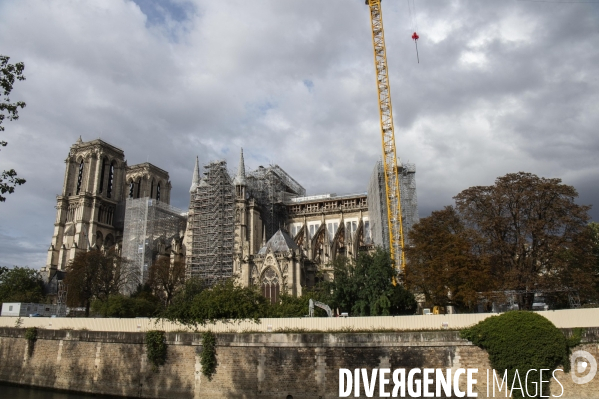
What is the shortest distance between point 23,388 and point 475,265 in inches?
1171

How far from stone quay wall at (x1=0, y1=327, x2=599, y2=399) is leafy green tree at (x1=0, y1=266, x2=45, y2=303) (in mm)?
27617

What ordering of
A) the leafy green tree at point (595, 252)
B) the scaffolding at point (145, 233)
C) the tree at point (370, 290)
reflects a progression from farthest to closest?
1. the scaffolding at point (145, 233)
2. the tree at point (370, 290)
3. the leafy green tree at point (595, 252)

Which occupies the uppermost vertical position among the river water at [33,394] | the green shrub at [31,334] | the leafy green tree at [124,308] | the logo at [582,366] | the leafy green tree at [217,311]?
the leafy green tree at [124,308]

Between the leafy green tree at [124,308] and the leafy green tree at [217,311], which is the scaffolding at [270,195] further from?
the leafy green tree at [217,311]

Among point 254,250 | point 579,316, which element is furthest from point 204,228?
point 579,316

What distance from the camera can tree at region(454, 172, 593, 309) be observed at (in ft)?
98.5

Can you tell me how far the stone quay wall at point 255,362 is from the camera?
22594 mm

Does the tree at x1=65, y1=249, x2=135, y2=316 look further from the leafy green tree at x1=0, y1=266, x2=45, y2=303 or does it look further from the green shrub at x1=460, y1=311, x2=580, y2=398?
the green shrub at x1=460, y1=311, x2=580, y2=398

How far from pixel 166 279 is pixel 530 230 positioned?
39.2m

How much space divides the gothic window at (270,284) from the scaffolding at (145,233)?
21759 millimetres

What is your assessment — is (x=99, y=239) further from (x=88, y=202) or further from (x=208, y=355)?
(x=208, y=355)

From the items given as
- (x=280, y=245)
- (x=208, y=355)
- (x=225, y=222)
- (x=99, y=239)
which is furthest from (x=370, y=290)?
(x=99, y=239)

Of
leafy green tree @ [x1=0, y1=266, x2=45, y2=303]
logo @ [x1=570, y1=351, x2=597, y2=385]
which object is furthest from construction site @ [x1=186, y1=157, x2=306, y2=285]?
logo @ [x1=570, y1=351, x2=597, y2=385]

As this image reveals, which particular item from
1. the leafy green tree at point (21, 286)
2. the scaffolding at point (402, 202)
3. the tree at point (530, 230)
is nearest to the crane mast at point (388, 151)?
the scaffolding at point (402, 202)
